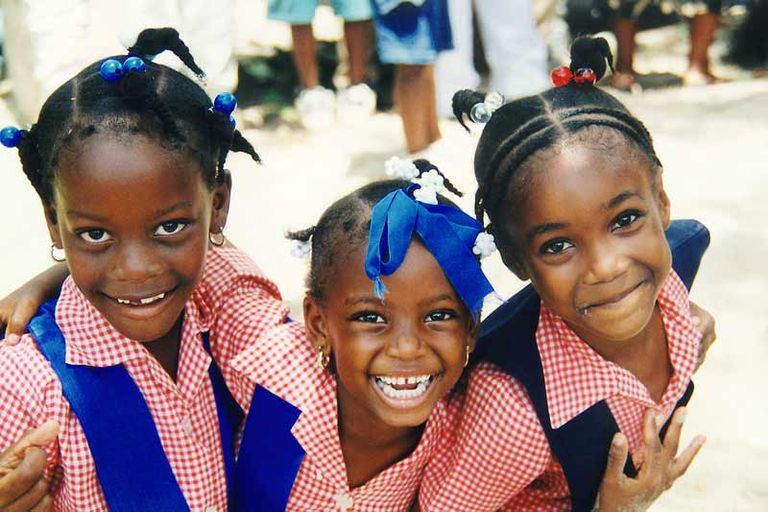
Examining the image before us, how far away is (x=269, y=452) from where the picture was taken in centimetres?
196

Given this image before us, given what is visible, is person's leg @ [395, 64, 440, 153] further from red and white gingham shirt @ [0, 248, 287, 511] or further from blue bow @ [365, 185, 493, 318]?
blue bow @ [365, 185, 493, 318]

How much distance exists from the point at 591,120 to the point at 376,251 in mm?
487

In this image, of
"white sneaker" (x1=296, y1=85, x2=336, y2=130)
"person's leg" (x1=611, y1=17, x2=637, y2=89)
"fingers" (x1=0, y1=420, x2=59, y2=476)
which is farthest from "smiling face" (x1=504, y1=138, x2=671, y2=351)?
"person's leg" (x1=611, y1=17, x2=637, y2=89)

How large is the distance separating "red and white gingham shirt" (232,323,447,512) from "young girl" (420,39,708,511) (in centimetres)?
8

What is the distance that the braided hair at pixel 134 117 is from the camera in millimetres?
1706

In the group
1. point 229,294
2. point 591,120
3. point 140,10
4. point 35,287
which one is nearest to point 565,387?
point 591,120

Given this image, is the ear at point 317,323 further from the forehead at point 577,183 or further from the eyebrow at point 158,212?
the forehead at point 577,183

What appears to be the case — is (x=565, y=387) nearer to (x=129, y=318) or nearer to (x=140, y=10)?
(x=129, y=318)

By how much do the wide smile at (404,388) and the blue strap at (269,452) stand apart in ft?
0.65

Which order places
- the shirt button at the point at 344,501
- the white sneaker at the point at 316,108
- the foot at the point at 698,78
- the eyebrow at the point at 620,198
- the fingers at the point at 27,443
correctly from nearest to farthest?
the fingers at the point at 27,443, the eyebrow at the point at 620,198, the shirt button at the point at 344,501, the white sneaker at the point at 316,108, the foot at the point at 698,78

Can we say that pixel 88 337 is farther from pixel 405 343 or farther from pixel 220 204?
pixel 405 343

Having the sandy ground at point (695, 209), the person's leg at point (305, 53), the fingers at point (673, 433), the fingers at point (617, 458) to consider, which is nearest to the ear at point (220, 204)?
the fingers at point (617, 458)

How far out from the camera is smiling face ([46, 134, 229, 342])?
1673 mm

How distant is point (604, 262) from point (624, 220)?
0.11 m
